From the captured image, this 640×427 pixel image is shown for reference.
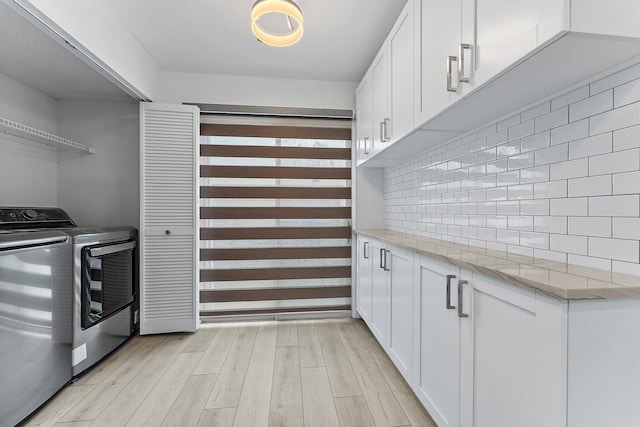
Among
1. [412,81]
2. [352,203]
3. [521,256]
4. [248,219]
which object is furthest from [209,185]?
[521,256]

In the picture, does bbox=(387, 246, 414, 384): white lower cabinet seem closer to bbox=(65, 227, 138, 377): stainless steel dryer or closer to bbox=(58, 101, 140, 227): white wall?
bbox=(65, 227, 138, 377): stainless steel dryer

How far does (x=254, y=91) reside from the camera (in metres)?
2.99

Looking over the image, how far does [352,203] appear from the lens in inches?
125

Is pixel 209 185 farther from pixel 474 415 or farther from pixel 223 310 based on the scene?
pixel 474 415

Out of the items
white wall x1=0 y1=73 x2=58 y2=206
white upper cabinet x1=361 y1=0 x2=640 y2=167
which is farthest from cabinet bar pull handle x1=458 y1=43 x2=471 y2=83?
white wall x1=0 y1=73 x2=58 y2=206

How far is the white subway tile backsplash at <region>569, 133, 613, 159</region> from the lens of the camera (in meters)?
0.99

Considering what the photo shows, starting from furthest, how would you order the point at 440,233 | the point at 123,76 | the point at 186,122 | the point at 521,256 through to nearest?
the point at 186,122
the point at 123,76
the point at 440,233
the point at 521,256

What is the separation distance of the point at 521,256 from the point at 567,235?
23 cm

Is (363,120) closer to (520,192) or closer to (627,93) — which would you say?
(520,192)

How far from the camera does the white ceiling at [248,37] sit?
6.52 ft

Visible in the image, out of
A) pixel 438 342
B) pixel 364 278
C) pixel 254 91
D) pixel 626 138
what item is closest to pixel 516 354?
pixel 438 342

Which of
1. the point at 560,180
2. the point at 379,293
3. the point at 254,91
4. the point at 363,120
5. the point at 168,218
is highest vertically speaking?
the point at 254,91

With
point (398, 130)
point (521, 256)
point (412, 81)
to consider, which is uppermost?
point (412, 81)

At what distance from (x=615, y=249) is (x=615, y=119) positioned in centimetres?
44
